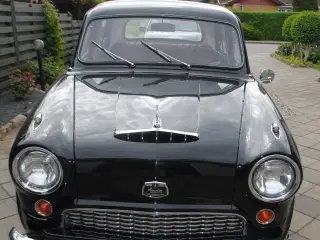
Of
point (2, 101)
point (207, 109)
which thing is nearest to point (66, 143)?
point (207, 109)

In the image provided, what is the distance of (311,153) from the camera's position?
456cm

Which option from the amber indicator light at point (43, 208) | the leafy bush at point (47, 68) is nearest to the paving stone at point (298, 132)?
the amber indicator light at point (43, 208)

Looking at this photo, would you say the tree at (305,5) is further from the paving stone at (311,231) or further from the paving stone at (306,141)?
the paving stone at (311,231)

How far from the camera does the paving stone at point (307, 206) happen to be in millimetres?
3225

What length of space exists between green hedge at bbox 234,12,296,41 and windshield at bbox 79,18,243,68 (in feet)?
90.0

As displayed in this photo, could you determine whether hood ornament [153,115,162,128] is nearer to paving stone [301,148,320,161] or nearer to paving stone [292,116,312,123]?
paving stone [301,148,320,161]

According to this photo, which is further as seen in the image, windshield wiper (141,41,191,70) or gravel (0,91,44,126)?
gravel (0,91,44,126)

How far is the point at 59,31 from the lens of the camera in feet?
28.7

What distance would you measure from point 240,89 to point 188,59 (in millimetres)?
604

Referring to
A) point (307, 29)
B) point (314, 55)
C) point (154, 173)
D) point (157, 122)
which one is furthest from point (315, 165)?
point (314, 55)

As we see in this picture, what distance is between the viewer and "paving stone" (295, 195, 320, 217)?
3225 mm

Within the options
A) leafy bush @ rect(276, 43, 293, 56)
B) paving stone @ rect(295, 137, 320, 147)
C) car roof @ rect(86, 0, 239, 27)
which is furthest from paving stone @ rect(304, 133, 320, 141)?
leafy bush @ rect(276, 43, 293, 56)

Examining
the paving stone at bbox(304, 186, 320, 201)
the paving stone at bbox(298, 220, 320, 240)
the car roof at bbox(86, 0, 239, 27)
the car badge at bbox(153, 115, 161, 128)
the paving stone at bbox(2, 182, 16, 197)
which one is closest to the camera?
the car badge at bbox(153, 115, 161, 128)

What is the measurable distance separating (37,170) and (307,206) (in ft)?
7.95
